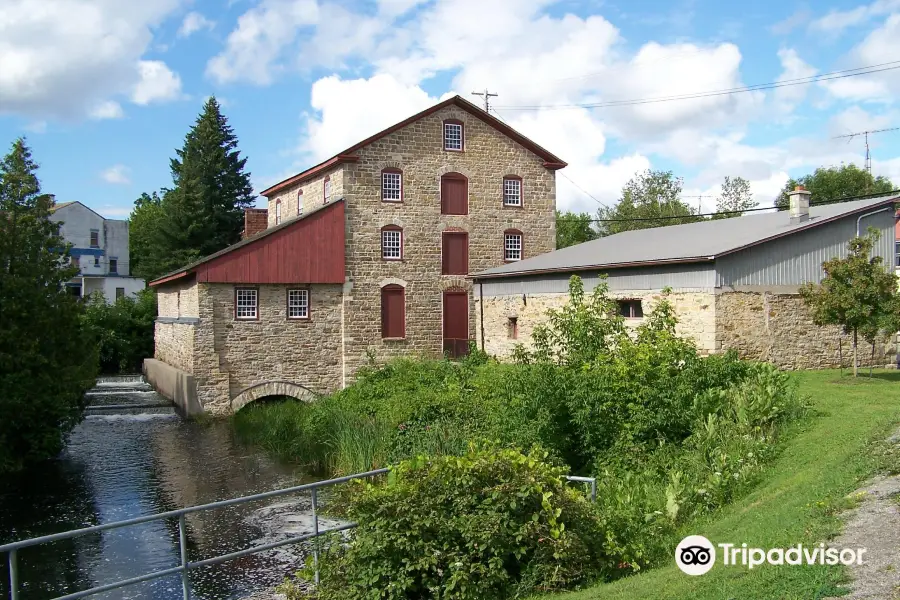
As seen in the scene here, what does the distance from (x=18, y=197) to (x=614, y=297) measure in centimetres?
1489

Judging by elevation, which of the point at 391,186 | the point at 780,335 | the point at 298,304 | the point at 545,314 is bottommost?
the point at 780,335

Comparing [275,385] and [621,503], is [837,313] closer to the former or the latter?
[621,503]

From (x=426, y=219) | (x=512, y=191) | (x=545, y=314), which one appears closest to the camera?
(x=545, y=314)

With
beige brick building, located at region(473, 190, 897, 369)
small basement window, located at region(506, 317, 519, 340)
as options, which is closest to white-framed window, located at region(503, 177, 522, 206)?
small basement window, located at region(506, 317, 519, 340)

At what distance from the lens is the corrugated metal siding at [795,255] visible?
1931 cm

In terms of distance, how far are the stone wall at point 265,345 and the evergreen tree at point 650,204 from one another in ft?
96.0

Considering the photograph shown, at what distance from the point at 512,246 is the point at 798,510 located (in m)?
23.6

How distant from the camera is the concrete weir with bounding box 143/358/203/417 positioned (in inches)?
1018

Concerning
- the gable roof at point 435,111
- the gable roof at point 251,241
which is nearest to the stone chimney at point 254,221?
the gable roof at point 435,111

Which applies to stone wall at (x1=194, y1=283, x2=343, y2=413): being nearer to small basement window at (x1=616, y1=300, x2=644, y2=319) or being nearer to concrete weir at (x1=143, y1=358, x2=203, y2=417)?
concrete weir at (x1=143, y1=358, x2=203, y2=417)

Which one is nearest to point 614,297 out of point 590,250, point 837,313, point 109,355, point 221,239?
point 590,250

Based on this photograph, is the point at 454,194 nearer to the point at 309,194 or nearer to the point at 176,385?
the point at 309,194

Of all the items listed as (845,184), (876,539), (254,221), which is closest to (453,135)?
(254,221)

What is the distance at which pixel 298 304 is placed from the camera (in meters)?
27.8
